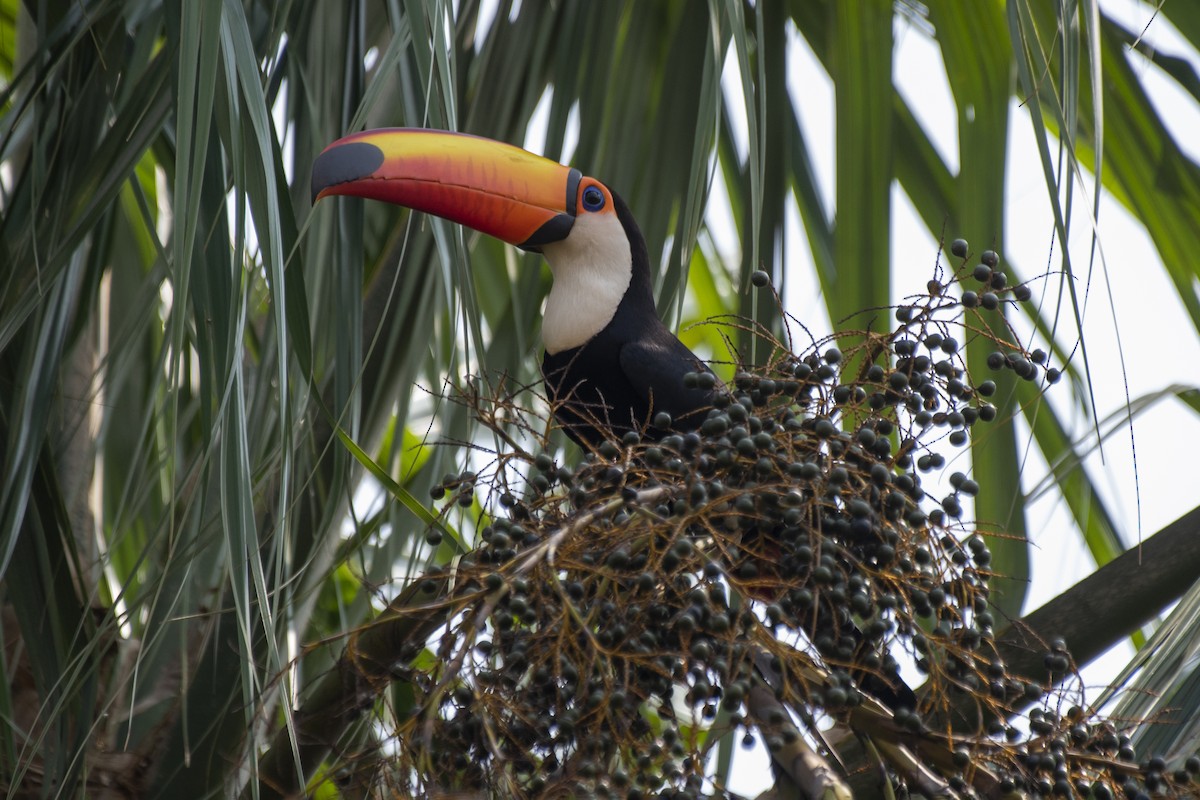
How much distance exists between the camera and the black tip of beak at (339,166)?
1.79 metres

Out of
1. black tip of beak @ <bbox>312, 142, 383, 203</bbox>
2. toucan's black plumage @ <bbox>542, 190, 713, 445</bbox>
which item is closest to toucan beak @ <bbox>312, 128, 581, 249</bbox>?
black tip of beak @ <bbox>312, 142, 383, 203</bbox>

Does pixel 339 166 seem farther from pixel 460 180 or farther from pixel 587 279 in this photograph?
pixel 587 279

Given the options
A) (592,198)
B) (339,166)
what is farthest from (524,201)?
(339,166)

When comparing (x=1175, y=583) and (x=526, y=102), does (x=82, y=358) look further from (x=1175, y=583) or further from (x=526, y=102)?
(x=1175, y=583)

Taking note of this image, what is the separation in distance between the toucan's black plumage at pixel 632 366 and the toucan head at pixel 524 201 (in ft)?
0.05

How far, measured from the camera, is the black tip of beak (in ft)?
5.89

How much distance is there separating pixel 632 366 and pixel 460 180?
0.38m

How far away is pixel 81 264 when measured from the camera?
6.82 ft

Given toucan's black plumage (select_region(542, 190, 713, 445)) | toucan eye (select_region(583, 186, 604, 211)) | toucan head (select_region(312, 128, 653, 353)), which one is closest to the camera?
toucan head (select_region(312, 128, 653, 353))

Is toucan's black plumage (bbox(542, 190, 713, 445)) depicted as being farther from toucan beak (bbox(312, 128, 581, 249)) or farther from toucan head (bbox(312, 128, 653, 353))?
toucan beak (bbox(312, 128, 581, 249))

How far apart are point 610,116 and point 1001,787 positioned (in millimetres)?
1392

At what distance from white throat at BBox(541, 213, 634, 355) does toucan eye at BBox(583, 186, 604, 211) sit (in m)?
0.01

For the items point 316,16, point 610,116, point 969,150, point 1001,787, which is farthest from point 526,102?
point 1001,787

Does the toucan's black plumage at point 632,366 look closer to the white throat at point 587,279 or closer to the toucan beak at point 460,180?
the white throat at point 587,279
